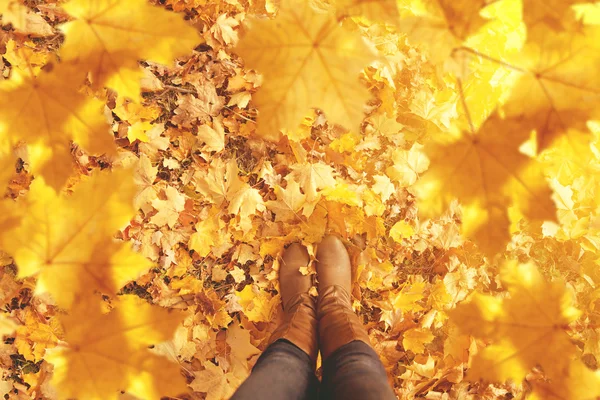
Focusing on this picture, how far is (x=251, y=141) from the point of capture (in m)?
1.75

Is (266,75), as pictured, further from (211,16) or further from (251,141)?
(211,16)

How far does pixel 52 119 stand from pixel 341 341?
109cm

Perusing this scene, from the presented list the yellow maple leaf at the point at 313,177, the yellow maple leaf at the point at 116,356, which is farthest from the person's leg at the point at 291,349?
the yellow maple leaf at the point at 116,356

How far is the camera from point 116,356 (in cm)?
77

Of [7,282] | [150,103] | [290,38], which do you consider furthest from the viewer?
[150,103]

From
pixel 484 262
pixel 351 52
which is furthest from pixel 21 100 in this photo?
pixel 484 262

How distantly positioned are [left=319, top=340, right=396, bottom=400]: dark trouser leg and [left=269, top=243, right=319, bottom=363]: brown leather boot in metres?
0.13

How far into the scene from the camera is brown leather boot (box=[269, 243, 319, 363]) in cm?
142

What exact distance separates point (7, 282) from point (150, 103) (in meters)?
0.93

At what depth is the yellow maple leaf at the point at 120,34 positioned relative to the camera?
2.37 ft

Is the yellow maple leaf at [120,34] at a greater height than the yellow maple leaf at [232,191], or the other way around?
the yellow maple leaf at [120,34]

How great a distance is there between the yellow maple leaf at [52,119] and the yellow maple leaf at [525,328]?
88 cm

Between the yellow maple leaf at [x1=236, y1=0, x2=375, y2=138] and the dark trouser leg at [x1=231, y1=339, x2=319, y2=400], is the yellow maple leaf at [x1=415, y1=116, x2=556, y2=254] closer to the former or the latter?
the yellow maple leaf at [x1=236, y1=0, x2=375, y2=138]

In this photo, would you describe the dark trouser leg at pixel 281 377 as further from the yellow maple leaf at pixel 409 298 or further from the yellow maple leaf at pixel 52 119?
the yellow maple leaf at pixel 52 119
